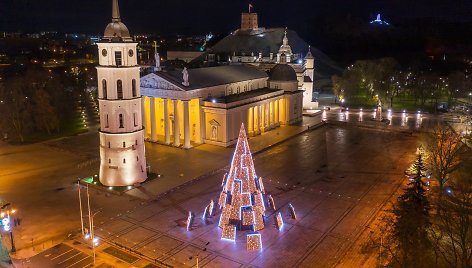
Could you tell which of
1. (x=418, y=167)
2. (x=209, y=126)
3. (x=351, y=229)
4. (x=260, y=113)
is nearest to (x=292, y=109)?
(x=260, y=113)

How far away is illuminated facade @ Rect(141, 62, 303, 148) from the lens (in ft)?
180

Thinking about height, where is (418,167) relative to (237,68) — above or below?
below

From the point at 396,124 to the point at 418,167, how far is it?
149 ft

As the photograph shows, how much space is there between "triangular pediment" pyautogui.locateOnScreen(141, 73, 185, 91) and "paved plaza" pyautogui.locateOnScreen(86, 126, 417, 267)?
14571 millimetres

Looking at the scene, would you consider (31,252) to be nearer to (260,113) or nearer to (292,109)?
(260,113)

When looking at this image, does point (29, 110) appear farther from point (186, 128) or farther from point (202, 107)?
point (202, 107)

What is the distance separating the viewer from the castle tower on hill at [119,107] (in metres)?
38.2

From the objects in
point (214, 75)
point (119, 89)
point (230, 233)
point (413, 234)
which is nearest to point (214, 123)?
point (214, 75)

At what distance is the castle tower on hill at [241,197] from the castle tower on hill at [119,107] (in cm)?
1322

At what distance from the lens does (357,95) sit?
90.1 meters

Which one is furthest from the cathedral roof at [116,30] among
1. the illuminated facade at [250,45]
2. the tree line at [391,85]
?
the tree line at [391,85]

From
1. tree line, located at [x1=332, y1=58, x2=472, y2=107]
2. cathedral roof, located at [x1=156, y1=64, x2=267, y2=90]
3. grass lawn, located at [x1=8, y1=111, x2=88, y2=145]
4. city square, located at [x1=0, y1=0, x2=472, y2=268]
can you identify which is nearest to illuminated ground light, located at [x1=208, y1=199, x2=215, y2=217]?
city square, located at [x1=0, y1=0, x2=472, y2=268]

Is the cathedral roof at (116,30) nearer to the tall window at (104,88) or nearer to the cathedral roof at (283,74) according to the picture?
the tall window at (104,88)

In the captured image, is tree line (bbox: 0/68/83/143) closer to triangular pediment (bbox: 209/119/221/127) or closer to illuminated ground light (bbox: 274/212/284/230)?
triangular pediment (bbox: 209/119/221/127)
